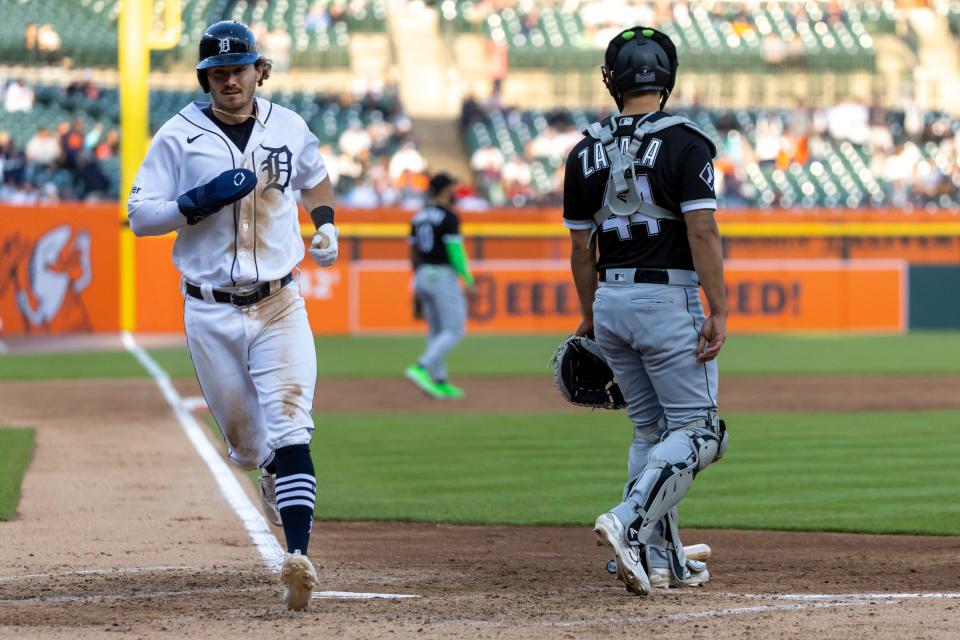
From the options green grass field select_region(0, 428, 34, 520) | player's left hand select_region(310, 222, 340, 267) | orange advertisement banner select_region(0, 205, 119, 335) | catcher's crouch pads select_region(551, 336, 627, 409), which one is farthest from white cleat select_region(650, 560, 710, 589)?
orange advertisement banner select_region(0, 205, 119, 335)

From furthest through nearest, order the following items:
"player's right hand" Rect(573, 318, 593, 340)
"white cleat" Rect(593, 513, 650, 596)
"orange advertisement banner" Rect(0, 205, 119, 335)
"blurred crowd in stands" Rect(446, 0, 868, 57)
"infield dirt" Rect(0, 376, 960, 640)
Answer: "blurred crowd in stands" Rect(446, 0, 868, 57) → "orange advertisement banner" Rect(0, 205, 119, 335) → "player's right hand" Rect(573, 318, 593, 340) → "white cleat" Rect(593, 513, 650, 596) → "infield dirt" Rect(0, 376, 960, 640)

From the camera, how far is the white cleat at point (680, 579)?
5.66 meters

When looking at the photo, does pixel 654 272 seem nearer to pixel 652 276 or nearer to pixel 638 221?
pixel 652 276

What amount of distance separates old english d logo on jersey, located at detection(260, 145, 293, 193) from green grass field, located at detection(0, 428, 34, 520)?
2.86 metres

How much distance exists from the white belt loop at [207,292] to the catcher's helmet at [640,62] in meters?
1.61

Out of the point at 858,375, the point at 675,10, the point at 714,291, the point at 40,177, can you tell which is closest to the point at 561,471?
the point at 714,291

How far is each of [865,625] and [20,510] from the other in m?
4.67

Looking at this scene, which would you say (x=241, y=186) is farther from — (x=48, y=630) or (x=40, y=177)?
(x=40, y=177)

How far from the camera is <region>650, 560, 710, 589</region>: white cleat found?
223 inches

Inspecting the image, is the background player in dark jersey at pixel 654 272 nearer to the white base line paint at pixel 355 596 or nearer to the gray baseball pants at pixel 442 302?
the white base line paint at pixel 355 596

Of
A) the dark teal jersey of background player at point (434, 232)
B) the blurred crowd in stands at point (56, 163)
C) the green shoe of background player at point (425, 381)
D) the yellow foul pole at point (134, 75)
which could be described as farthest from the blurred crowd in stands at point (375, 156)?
the dark teal jersey of background player at point (434, 232)

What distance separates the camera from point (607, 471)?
31.9 ft

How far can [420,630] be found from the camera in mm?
4719

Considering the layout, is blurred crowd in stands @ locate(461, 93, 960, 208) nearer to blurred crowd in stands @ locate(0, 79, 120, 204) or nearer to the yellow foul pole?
blurred crowd in stands @ locate(0, 79, 120, 204)
